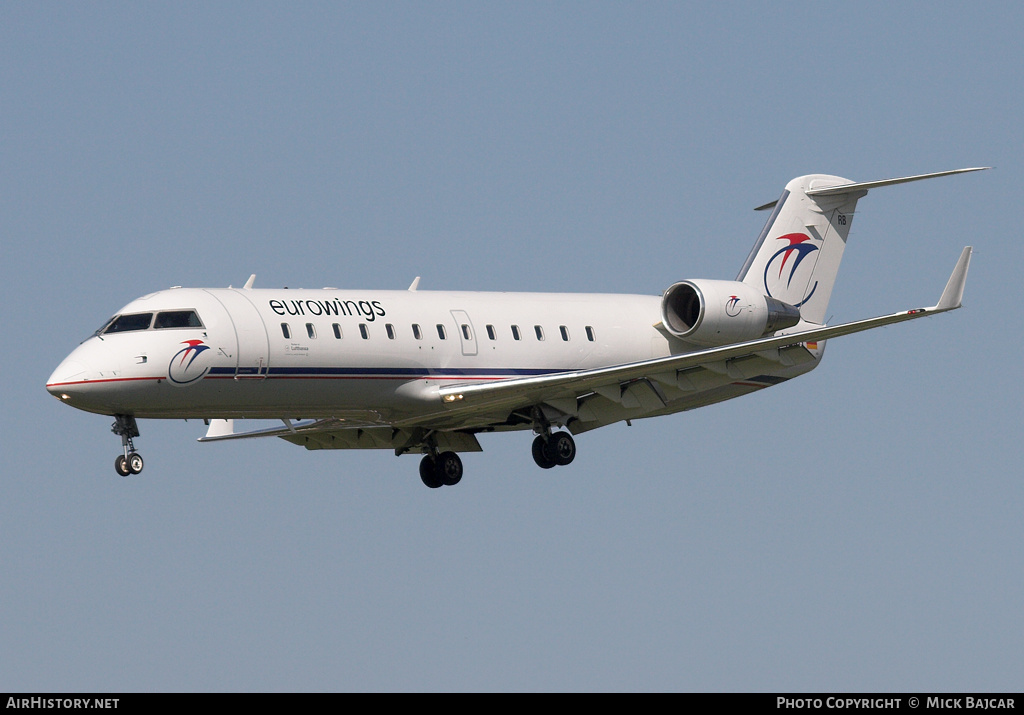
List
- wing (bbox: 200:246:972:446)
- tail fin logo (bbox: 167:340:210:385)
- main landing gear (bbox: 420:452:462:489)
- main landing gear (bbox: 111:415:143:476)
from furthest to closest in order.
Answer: main landing gear (bbox: 420:452:462:489)
wing (bbox: 200:246:972:446)
tail fin logo (bbox: 167:340:210:385)
main landing gear (bbox: 111:415:143:476)

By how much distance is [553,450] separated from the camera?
1296 inches

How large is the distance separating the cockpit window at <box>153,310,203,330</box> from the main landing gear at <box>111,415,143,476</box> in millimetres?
1657

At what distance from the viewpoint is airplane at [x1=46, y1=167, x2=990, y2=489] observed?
28875 millimetres

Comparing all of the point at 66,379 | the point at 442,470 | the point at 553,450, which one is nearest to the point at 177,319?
the point at 66,379

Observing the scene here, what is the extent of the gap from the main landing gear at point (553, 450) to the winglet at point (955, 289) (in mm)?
7555

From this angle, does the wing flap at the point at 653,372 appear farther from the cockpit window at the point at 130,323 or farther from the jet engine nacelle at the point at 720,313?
the cockpit window at the point at 130,323

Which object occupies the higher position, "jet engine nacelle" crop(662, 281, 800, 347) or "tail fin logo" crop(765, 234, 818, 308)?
"tail fin logo" crop(765, 234, 818, 308)

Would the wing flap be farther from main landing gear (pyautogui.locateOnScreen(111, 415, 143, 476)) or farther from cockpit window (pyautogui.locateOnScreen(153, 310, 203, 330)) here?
main landing gear (pyautogui.locateOnScreen(111, 415, 143, 476))

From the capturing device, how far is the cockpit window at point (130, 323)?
28953 mm

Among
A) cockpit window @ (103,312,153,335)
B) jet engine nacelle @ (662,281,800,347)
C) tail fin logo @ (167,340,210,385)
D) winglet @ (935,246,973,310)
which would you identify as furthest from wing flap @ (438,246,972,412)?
cockpit window @ (103,312,153,335)

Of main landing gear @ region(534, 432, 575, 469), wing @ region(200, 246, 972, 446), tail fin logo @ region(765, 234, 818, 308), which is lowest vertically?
main landing gear @ region(534, 432, 575, 469)

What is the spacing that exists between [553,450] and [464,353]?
2.71m
